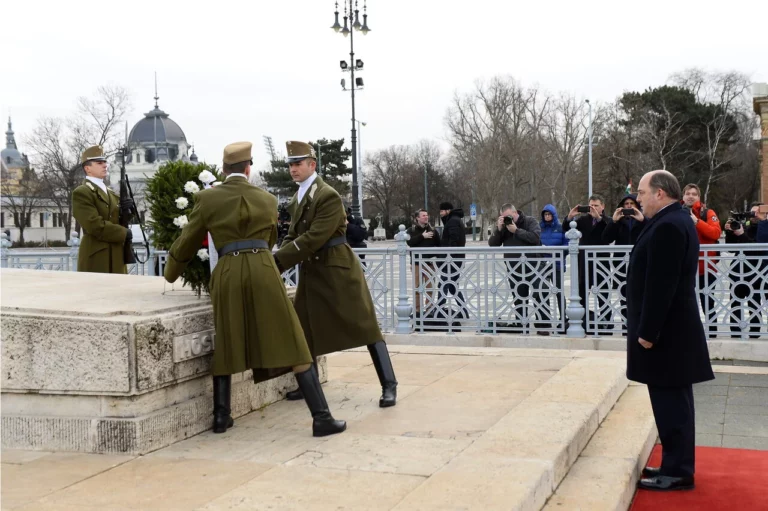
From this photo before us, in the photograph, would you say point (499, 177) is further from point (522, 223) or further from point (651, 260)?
point (651, 260)

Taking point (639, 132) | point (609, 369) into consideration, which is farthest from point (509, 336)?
point (639, 132)

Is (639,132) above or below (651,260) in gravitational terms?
above

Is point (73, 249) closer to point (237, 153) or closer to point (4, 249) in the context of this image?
point (4, 249)

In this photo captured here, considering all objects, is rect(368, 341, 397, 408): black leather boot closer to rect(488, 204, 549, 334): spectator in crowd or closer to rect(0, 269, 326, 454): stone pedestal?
rect(0, 269, 326, 454): stone pedestal

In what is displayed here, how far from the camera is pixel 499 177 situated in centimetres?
6425

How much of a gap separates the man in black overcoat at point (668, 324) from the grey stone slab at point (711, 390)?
301cm

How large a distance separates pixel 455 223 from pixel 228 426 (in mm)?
7343

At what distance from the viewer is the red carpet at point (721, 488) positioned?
179 inches

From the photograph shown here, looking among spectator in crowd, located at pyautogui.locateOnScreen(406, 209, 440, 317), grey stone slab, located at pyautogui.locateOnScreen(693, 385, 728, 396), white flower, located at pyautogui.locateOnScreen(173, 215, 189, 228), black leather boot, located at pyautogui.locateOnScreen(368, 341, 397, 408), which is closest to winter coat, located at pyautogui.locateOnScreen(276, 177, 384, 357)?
black leather boot, located at pyautogui.locateOnScreen(368, 341, 397, 408)

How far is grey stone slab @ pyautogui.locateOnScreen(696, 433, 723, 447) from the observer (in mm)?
5902

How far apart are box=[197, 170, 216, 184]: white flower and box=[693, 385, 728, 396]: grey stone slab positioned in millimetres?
4738

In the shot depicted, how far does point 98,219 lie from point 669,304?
17.9 feet

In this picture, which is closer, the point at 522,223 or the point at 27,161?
the point at 522,223

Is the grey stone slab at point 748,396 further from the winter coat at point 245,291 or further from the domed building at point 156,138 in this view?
the domed building at point 156,138
